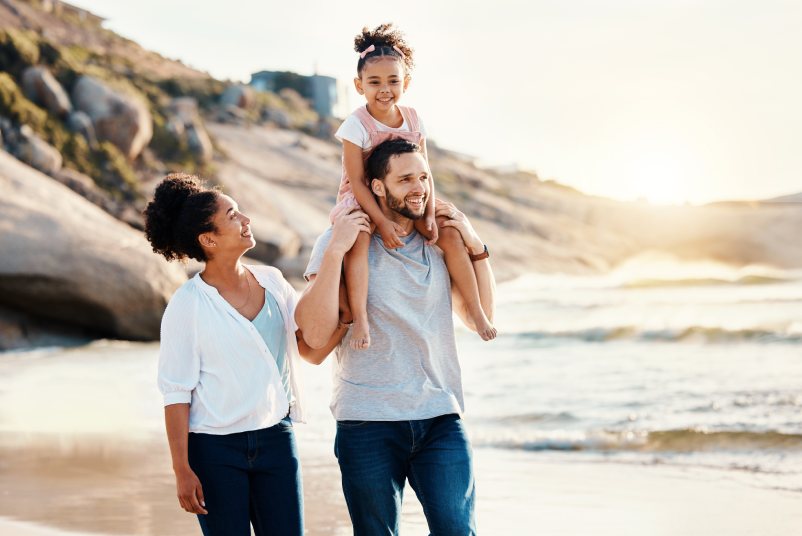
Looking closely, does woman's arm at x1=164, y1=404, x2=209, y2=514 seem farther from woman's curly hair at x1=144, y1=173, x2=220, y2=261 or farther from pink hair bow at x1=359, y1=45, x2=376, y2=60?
pink hair bow at x1=359, y1=45, x2=376, y2=60

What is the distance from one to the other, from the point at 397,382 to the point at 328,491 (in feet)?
11.4

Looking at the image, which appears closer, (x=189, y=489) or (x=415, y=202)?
(x=189, y=489)

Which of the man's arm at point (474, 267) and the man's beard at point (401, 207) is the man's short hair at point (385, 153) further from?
the man's arm at point (474, 267)

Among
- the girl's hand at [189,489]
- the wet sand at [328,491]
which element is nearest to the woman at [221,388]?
the girl's hand at [189,489]

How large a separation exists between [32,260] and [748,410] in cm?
945

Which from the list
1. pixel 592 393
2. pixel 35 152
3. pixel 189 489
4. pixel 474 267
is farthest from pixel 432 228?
pixel 35 152

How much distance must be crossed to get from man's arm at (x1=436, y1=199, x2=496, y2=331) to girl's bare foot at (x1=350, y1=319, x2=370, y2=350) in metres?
0.48

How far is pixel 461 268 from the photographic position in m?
3.65

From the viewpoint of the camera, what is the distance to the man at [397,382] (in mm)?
3348

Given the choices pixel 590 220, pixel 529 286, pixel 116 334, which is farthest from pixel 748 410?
pixel 590 220

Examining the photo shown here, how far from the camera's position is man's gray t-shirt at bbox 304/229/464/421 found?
3383 mm

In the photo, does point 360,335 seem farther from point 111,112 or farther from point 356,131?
point 111,112

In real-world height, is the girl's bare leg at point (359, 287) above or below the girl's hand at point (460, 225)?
below

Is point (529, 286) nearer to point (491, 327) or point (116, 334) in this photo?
point (116, 334)
